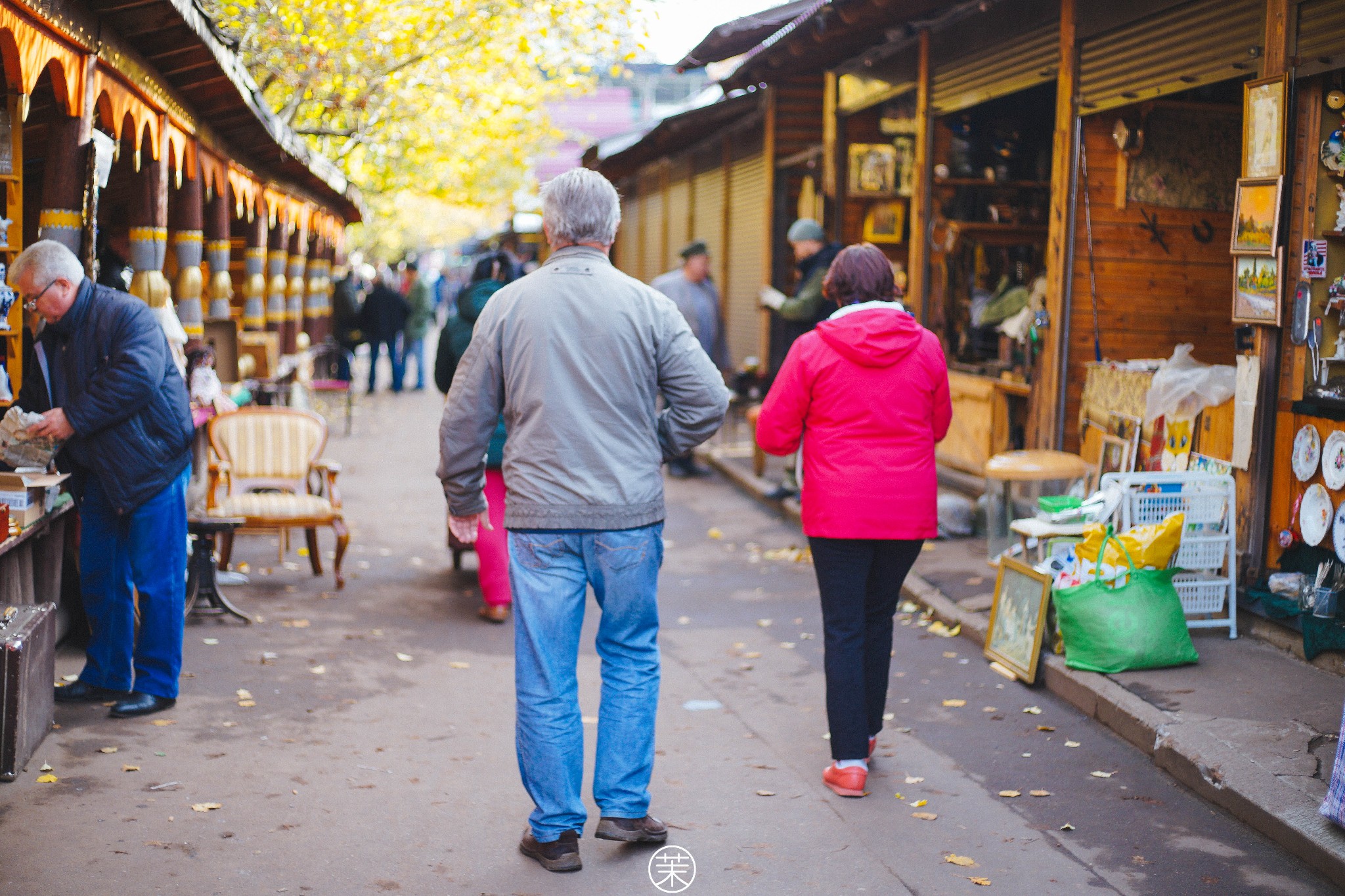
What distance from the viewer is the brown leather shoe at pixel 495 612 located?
299 inches

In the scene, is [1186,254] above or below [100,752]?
above

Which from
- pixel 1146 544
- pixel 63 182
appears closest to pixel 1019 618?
pixel 1146 544

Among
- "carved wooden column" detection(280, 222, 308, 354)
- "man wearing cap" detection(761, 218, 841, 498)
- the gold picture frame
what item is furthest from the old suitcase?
"carved wooden column" detection(280, 222, 308, 354)

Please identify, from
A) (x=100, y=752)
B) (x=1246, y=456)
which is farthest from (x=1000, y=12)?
(x=100, y=752)

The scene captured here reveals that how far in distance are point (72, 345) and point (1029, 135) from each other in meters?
7.93

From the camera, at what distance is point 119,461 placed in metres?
5.50

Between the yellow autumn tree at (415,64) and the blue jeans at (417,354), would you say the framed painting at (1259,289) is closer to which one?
the yellow autumn tree at (415,64)

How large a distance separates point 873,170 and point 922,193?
1.68 m

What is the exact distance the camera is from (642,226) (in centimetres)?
2688

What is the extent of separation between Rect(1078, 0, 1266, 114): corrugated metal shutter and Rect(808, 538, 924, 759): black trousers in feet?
11.5

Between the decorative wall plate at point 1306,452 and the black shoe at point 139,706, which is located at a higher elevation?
the decorative wall plate at point 1306,452

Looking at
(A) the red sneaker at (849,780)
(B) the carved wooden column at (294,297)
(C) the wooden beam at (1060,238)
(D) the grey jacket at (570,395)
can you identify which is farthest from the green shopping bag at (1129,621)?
(B) the carved wooden column at (294,297)

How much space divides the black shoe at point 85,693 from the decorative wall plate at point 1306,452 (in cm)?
533

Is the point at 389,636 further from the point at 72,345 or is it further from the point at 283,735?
the point at 72,345
